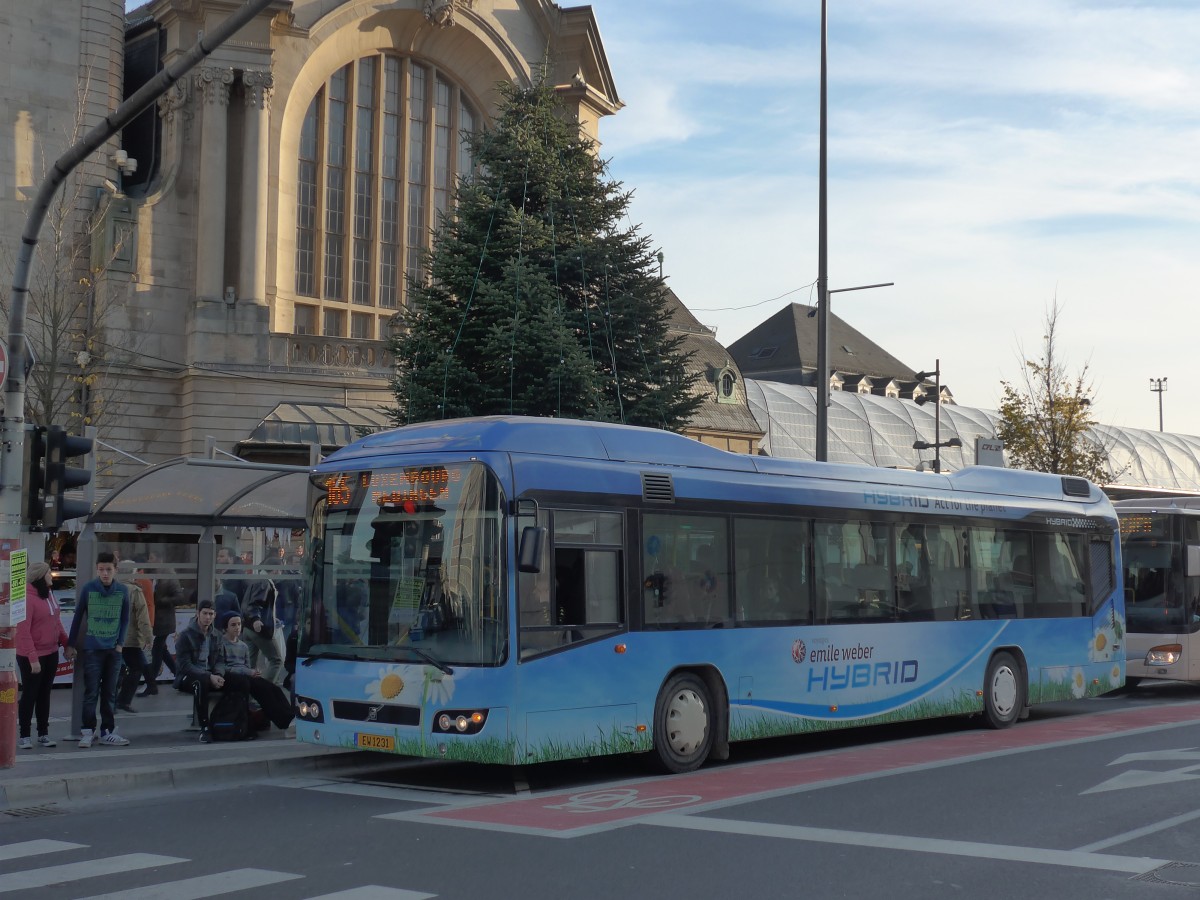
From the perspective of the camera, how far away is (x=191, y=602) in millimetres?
22453

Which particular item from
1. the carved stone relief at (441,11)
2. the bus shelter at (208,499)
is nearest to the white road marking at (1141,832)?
the bus shelter at (208,499)

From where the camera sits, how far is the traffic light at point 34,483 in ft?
40.0

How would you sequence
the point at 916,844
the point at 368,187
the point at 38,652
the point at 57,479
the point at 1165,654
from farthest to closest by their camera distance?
1. the point at 368,187
2. the point at 1165,654
3. the point at 38,652
4. the point at 57,479
5. the point at 916,844

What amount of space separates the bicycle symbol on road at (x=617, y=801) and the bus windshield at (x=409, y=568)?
1.24 metres

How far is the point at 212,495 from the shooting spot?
54.9 feet

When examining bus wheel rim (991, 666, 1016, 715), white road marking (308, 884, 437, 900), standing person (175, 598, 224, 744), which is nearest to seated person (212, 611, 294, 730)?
standing person (175, 598, 224, 744)

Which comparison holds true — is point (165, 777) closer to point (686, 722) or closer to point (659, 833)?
point (686, 722)

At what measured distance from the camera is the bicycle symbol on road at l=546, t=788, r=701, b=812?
34.1ft

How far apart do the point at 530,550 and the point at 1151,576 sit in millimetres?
13952

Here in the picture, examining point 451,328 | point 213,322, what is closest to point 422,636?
point 451,328

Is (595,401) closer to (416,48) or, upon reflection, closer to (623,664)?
(623,664)

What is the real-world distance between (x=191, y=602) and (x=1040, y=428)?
26.3 metres

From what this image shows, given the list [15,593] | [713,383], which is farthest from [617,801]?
[713,383]

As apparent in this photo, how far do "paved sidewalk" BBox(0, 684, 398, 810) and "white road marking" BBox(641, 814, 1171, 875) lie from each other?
13.9 feet
